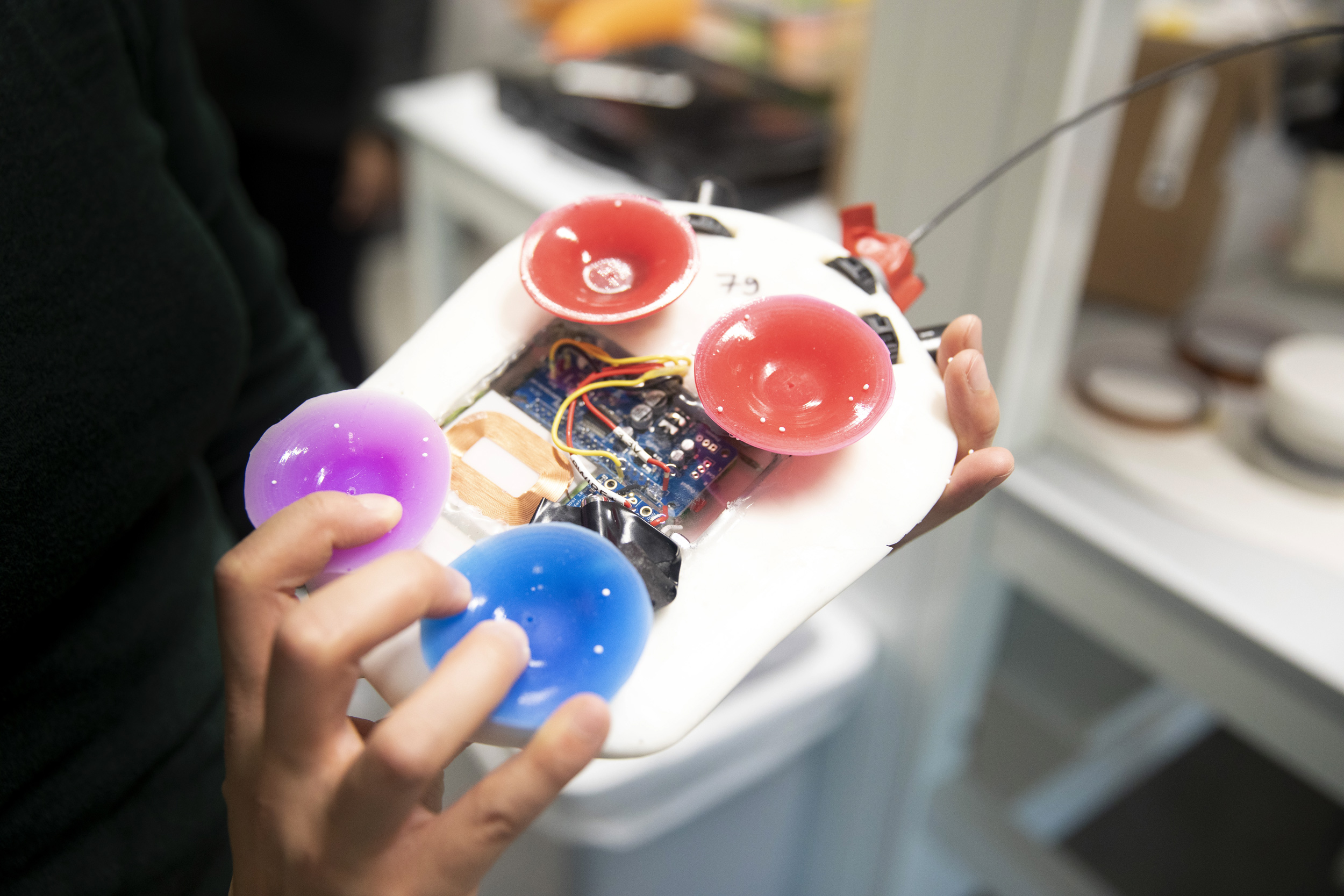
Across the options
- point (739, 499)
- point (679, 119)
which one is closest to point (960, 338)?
point (739, 499)

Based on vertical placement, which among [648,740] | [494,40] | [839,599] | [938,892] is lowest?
[938,892]

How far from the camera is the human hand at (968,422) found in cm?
40

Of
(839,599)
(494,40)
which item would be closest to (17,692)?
(839,599)

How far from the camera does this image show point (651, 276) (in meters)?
0.46

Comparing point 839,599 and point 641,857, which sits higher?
point 839,599

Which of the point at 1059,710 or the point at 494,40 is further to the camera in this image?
the point at 494,40

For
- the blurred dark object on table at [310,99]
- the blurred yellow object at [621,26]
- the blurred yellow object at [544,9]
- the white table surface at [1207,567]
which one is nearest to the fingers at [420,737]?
the white table surface at [1207,567]

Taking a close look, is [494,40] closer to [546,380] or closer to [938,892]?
[546,380]

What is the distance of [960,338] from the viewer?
43 cm

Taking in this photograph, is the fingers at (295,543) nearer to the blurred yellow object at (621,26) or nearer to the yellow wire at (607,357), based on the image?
the yellow wire at (607,357)

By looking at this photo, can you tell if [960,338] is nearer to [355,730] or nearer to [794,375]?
[794,375]

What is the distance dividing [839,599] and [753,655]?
0.51 m

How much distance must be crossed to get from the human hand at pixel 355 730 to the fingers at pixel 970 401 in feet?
0.73

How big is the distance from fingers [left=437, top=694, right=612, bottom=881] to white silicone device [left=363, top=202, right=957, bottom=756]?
4 cm
